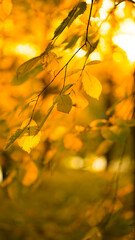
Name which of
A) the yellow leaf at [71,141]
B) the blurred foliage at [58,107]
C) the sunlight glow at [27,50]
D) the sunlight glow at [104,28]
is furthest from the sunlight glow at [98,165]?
the sunlight glow at [27,50]

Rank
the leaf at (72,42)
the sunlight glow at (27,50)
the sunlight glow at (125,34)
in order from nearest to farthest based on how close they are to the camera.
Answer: the leaf at (72,42) → the sunlight glow at (125,34) → the sunlight glow at (27,50)

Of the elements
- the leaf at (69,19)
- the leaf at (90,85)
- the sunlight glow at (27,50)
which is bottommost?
the leaf at (90,85)

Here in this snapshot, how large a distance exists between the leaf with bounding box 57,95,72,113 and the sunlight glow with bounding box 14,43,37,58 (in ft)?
7.07

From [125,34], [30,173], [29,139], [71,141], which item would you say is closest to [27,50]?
[125,34]

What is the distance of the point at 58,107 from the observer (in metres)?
0.79

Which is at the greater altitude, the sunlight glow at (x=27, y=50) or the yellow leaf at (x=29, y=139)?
the sunlight glow at (x=27, y=50)

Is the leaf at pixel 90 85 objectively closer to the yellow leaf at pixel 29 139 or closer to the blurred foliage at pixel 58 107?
the blurred foliage at pixel 58 107

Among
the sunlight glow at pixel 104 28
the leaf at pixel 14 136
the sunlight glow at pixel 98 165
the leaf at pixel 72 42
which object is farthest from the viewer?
the sunlight glow at pixel 98 165

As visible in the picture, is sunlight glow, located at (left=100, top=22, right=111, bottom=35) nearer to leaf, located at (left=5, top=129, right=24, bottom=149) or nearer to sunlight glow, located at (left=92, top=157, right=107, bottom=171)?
leaf, located at (left=5, top=129, right=24, bottom=149)

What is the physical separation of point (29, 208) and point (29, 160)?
267 cm

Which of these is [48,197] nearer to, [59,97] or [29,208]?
[29,208]

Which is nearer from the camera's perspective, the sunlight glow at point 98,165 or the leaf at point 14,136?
the leaf at point 14,136

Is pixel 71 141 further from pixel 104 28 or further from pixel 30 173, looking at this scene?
pixel 104 28

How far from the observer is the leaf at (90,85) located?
0.86 m
